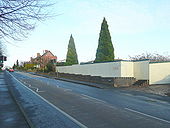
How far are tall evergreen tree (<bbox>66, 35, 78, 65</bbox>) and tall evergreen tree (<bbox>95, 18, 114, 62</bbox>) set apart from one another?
14.0 metres

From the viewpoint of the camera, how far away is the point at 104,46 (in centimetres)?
2994

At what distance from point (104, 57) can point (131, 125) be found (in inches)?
953

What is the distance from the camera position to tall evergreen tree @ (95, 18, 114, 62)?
29.8 meters

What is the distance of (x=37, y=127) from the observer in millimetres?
5629

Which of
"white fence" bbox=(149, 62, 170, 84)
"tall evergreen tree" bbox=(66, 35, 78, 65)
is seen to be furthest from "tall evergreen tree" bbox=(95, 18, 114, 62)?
"tall evergreen tree" bbox=(66, 35, 78, 65)

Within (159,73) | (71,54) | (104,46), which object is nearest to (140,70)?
(159,73)

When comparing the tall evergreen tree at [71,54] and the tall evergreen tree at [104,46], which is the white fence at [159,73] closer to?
the tall evergreen tree at [104,46]

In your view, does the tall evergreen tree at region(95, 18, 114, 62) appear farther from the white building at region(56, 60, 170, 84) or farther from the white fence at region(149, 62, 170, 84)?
the white fence at region(149, 62, 170, 84)

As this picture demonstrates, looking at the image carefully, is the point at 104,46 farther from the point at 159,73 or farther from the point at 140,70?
the point at 159,73

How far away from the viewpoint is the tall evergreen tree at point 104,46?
29.8 meters

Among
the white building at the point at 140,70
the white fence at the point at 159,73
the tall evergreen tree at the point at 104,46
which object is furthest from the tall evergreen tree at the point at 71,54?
the white fence at the point at 159,73

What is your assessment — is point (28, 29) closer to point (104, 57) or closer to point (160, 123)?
point (160, 123)

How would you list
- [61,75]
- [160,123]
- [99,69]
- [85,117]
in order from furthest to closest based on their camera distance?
1. [61,75]
2. [99,69]
3. [85,117]
4. [160,123]

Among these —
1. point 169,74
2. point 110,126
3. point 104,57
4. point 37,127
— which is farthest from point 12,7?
point 104,57
